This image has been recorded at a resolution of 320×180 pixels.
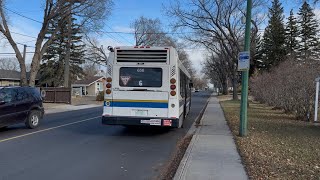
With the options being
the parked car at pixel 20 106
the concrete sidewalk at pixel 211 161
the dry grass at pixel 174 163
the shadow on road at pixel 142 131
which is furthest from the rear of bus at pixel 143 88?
the parked car at pixel 20 106

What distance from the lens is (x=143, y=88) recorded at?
12.0 meters

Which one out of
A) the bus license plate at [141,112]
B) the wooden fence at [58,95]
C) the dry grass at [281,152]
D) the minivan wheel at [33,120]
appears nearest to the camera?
the dry grass at [281,152]

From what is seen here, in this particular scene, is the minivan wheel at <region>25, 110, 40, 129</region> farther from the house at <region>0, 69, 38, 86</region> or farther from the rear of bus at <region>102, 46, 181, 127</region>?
the house at <region>0, 69, 38, 86</region>

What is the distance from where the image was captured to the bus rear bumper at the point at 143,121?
11.8 meters

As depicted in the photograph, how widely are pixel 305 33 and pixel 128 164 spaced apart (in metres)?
67.4

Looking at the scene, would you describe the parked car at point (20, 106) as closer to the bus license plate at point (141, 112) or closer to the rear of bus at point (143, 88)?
the rear of bus at point (143, 88)

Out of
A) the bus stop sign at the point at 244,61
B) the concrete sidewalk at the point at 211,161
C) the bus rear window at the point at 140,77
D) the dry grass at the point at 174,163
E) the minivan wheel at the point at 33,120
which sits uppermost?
the bus stop sign at the point at 244,61

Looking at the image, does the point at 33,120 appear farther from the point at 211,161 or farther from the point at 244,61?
the point at 211,161

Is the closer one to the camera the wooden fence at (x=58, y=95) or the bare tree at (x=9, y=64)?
the wooden fence at (x=58, y=95)

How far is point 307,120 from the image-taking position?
17.4m

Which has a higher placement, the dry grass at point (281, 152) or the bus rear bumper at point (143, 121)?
the bus rear bumper at point (143, 121)

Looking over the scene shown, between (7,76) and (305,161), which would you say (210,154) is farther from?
(7,76)

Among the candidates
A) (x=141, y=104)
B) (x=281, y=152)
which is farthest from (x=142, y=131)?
(x=281, y=152)

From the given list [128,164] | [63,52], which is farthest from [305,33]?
[128,164]
